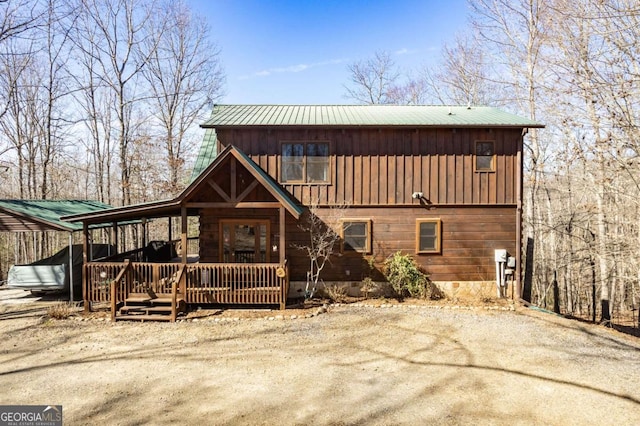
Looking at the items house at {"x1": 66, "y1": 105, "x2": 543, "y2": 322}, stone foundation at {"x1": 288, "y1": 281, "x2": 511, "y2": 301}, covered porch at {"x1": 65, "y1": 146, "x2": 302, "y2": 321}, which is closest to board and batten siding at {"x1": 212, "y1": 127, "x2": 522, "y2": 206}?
house at {"x1": 66, "y1": 105, "x2": 543, "y2": 322}

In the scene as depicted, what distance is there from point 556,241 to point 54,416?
2049 cm

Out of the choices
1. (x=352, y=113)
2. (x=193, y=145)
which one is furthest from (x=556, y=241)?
(x=193, y=145)

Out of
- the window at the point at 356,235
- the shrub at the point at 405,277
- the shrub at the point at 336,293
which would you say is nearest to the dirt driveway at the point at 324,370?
the shrub at the point at 336,293

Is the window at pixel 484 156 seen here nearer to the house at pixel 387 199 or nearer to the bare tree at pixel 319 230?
the house at pixel 387 199

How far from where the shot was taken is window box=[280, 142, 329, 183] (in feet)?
35.7

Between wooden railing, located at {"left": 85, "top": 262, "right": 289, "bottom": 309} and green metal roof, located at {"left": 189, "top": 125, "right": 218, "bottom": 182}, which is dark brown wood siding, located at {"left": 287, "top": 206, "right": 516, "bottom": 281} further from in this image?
green metal roof, located at {"left": 189, "top": 125, "right": 218, "bottom": 182}

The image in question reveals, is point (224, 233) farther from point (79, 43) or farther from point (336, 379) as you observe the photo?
point (79, 43)

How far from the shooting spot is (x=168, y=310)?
874cm

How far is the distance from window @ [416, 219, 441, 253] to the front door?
4966 mm

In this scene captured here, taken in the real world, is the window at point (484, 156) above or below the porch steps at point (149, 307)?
above

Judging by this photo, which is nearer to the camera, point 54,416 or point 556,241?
point 54,416

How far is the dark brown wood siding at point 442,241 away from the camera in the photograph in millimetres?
10797

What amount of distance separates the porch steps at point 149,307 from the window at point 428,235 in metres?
7.40

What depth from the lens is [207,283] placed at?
9.27 m
